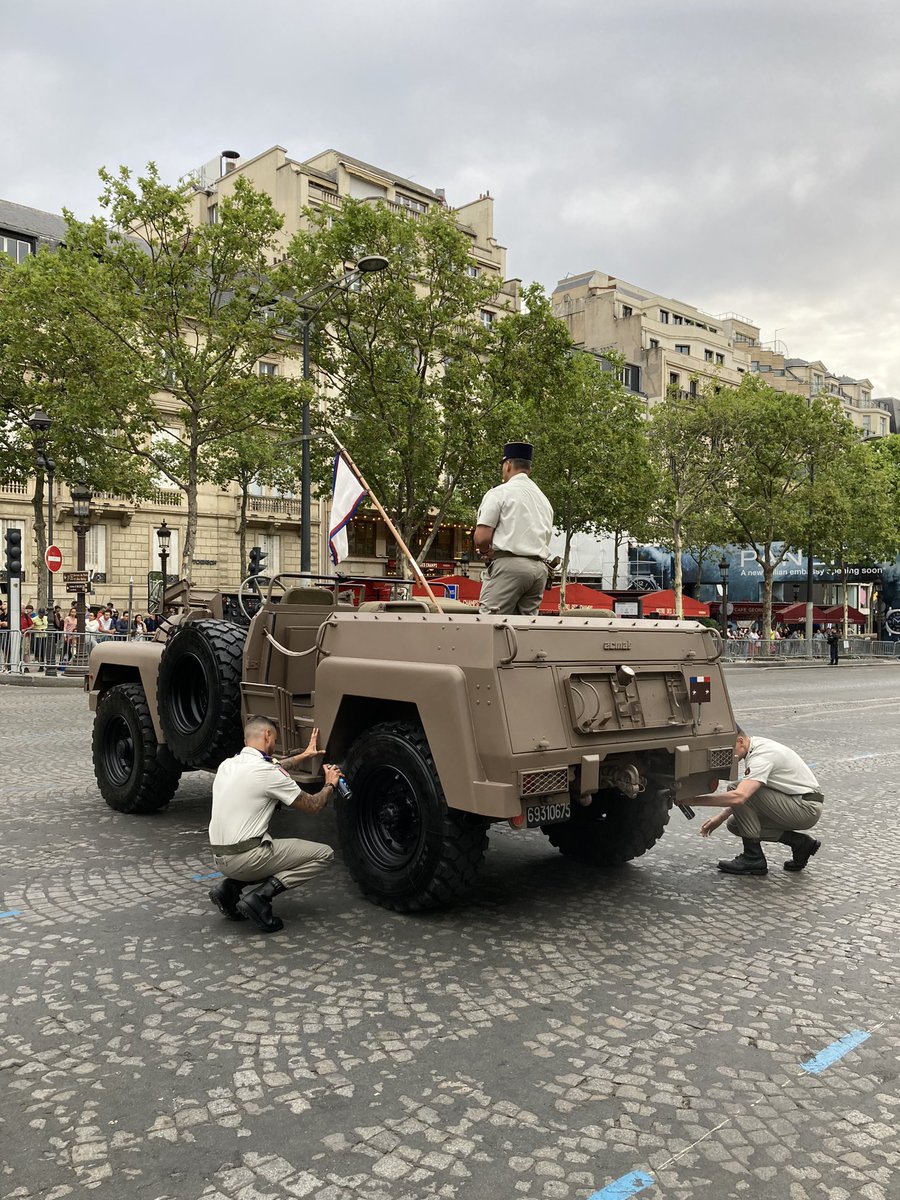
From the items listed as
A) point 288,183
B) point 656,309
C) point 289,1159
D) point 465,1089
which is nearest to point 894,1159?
point 465,1089

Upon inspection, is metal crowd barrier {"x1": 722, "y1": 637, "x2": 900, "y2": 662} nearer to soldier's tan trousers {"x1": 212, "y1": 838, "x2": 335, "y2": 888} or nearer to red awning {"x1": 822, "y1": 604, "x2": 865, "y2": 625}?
red awning {"x1": 822, "y1": 604, "x2": 865, "y2": 625}

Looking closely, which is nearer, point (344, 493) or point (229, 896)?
point (229, 896)

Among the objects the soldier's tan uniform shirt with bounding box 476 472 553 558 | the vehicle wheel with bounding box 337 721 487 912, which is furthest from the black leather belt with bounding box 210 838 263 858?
the soldier's tan uniform shirt with bounding box 476 472 553 558

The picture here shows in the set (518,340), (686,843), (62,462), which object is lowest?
(686,843)

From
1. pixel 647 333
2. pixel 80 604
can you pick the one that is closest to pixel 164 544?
pixel 80 604

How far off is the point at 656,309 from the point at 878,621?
30.6 meters

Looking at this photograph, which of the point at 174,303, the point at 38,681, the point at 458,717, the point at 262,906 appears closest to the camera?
the point at 458,717

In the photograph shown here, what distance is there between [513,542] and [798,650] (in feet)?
126

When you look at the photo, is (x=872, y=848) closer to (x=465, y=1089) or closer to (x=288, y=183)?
(x=465, y=1089)

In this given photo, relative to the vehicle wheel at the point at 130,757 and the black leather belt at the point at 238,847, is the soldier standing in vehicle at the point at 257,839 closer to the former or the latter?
the black leather belt at the point at 238,847

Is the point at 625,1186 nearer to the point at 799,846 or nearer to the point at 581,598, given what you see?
the point at 799,846

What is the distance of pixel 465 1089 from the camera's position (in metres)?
3.27

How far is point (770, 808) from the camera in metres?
6.09

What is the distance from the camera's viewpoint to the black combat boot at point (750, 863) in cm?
617
